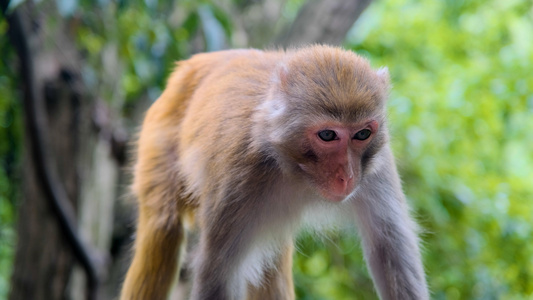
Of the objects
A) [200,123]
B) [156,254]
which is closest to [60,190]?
[156,254]

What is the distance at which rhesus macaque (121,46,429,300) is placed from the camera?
2531 millimetres

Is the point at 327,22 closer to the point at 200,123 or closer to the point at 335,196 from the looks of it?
the point at 200,123

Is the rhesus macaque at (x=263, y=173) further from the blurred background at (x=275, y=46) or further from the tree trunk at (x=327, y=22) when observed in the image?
the tree trunk at (x=327, y=22)

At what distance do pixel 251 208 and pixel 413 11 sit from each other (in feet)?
19.9

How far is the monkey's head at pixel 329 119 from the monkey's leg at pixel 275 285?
0.96 m

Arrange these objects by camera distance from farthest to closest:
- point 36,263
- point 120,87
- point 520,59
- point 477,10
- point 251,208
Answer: point 477,10
point 520,59
point 120,87
point 36,263
point 251,208

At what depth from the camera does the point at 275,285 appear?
11.4 ft

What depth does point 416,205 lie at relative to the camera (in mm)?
5836

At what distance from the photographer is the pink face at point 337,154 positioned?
2.47 metres

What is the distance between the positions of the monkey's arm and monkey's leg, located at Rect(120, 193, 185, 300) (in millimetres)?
1099

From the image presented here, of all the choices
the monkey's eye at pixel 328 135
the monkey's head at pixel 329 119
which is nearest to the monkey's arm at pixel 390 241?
the monkey's head at pixel 329 119

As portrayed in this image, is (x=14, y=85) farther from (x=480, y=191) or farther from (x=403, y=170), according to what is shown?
(x=480, y=191)

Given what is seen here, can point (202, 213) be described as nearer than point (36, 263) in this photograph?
Yes

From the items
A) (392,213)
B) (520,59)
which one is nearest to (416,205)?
(520,59)
